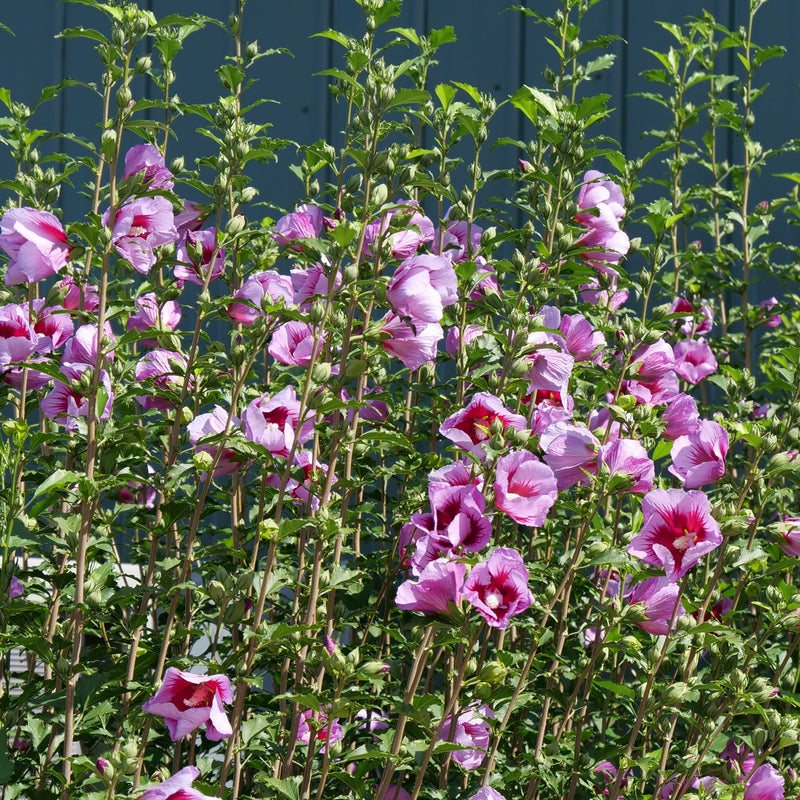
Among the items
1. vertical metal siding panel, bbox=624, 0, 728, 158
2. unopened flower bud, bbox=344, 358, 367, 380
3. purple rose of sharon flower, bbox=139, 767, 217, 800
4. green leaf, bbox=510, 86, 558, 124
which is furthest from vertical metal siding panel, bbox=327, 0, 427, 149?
purple rose of sharon flower, bbox=139, 767, 217, 800

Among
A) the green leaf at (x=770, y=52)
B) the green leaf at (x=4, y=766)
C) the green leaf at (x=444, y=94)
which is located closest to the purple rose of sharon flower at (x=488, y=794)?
the green leaf at (x=4, y=766)

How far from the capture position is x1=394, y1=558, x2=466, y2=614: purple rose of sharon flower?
953mm

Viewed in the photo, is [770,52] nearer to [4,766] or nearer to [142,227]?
[142,227]

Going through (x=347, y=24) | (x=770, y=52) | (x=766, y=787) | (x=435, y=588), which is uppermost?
(x=347, y=24)

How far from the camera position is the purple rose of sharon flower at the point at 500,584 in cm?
96

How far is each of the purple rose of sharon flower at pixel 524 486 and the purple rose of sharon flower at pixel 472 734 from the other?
29cm

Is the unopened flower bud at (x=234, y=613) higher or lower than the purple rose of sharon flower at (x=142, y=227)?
lower

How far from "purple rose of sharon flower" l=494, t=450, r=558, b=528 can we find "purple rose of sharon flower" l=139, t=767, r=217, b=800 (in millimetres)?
435

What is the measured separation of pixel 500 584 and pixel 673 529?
0.86 feet

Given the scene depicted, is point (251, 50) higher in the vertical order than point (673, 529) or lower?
higher

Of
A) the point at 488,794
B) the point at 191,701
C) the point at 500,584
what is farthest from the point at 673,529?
the point at 191,701

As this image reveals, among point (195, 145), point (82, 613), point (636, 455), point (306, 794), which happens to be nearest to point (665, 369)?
point (636, 455)

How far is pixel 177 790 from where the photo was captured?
943 millimetres

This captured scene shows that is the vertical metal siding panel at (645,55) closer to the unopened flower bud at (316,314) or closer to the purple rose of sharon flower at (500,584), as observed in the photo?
the unopened flower bud at (316,314)
